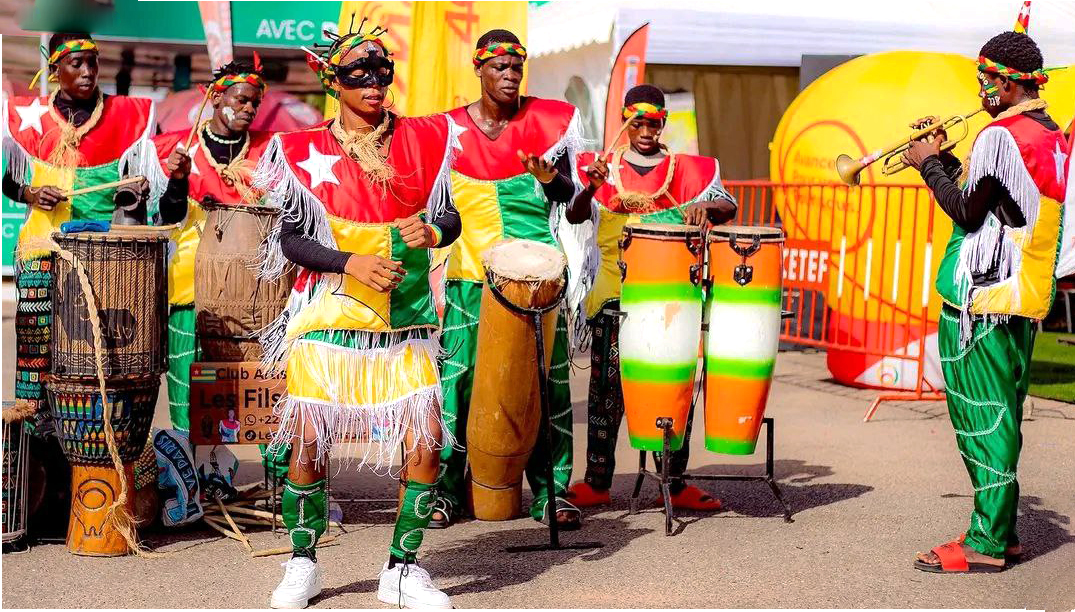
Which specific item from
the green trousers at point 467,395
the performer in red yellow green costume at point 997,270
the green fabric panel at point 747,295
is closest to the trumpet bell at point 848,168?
the performer in red yellow green costume at point 997,270

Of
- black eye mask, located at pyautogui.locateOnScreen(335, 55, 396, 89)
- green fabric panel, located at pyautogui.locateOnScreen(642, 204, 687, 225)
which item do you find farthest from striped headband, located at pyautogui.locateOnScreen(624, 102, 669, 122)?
black eye mask, located at pyautogui.locateOnScreen(335, 55, 396, 89)

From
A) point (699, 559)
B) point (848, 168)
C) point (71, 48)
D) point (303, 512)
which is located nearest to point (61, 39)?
point (71, 48)

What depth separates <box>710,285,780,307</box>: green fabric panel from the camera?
5.85m

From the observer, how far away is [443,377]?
6102 millimetres

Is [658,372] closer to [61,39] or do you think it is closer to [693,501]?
[693,501]

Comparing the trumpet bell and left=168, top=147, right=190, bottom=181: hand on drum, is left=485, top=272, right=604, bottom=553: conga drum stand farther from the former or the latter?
left=168, top=147, right=190, bottom=181: hand on drum

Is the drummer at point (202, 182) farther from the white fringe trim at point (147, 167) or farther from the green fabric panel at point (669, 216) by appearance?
the green fabric panel at point (669, 216)

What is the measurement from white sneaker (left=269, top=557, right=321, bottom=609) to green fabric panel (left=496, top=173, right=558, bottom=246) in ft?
6.13

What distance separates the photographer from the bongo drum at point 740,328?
230 inches

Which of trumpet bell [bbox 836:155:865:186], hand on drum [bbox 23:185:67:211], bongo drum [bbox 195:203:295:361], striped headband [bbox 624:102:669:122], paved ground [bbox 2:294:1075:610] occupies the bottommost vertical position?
paved ground [bbox 2:294:1075:610]

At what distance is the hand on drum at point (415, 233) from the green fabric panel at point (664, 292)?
147cm

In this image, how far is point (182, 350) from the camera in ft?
20.8

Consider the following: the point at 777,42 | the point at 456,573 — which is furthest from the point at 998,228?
the point at 777,42

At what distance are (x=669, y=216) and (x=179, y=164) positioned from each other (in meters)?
2.31
